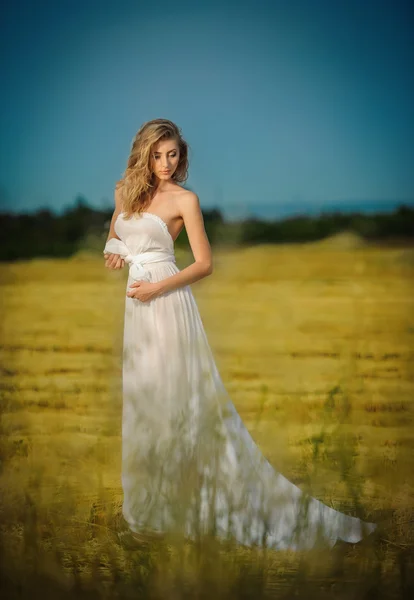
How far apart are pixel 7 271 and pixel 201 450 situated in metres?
10.4

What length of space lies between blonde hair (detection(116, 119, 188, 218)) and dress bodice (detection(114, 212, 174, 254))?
0.03 m

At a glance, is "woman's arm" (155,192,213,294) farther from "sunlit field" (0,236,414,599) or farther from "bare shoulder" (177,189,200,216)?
"sunlit field" (0,236,414,599)

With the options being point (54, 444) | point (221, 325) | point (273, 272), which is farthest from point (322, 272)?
point (54, 444)

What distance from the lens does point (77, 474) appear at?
3.33m

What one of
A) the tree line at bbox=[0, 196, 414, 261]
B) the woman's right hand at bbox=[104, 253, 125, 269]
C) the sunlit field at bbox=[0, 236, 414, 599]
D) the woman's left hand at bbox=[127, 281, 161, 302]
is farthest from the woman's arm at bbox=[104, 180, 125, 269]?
the tree line at bbox=[0, 196, 414, 261]

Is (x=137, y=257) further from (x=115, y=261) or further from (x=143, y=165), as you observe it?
(x=143, y=165)

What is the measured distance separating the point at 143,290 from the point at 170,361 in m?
0.24

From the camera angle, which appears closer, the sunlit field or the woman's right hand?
the sunlit field

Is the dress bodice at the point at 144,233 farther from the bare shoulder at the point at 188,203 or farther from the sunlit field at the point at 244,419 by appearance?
the sunlit field at the point at 244,419

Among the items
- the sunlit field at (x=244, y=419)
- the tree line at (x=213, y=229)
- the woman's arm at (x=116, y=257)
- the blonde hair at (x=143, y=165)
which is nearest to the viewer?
the sunlit field at (x=244, y=419)

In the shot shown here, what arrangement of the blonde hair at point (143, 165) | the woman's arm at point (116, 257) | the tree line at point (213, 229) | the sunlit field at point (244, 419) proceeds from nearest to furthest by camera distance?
the sunlit field at point (244, 419) → the blonde hair at point (143, 165) → the woman's arm at point (116, 257) → the tree line at point (213, 229)

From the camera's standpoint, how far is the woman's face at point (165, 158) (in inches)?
97.2

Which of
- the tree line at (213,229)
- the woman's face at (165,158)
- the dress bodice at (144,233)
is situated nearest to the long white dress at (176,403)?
the dress bodice at (144,233)

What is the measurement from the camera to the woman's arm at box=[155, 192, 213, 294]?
2.46m
